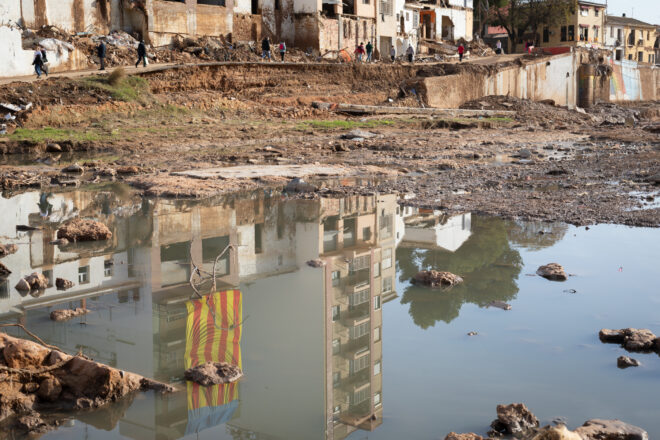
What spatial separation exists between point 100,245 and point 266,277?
2.41 metres

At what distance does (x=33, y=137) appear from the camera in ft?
63.7

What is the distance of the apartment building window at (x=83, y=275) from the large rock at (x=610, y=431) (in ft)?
16.0

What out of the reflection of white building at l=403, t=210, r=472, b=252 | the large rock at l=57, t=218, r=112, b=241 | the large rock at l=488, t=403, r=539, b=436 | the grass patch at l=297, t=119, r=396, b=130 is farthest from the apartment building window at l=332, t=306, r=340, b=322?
the grass patch at l=297, t=119, r=396, b=130

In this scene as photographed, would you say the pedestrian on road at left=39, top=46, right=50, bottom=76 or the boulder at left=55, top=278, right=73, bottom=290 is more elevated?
the pedestrian on road at left=39, top=46, right=50, bottom=76

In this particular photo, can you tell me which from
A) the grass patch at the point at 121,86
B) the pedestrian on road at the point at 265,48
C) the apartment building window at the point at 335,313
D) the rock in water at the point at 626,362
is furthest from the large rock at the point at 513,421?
the pedestrian on road at the point at 265,48

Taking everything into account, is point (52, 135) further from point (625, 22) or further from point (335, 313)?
point (625, 22)

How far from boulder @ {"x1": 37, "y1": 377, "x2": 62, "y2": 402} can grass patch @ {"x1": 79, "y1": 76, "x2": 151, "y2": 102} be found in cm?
2116

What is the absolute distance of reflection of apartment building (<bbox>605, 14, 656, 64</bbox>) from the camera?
79.1m

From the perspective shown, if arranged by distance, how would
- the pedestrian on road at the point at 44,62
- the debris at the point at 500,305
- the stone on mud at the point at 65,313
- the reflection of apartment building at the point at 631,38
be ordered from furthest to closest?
the reflection of apartment building at the point at 631,38, the pedestrian on road at the point at 44,62, the debris at the point at 500,305, the stone on mud at the point at 65,313

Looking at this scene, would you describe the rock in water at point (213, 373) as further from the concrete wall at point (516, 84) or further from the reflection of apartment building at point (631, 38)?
the reflection of apartment building at point (631, 38)

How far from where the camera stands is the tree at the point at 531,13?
61.4 metres

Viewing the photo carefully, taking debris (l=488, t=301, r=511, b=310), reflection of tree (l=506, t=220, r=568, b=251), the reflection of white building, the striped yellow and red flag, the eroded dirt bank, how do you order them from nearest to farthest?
the striped yellow and red flag, debris (l=488, t=301, r=511, b=310), reflection of tree (l=506, t=220, r=568, b=251), the reflection of white building, the eroded dirt bank

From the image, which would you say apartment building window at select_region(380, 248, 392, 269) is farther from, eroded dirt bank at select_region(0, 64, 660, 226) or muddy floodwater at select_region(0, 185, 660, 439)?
eroded dirt bank at select_region(0, 64, 660, 226)

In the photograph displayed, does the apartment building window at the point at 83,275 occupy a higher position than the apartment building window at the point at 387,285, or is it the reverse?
the apartment building window at the point at 83,275
